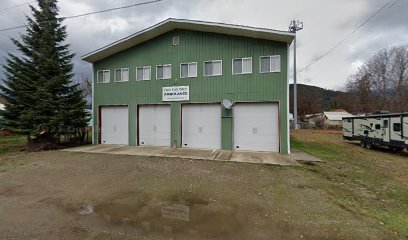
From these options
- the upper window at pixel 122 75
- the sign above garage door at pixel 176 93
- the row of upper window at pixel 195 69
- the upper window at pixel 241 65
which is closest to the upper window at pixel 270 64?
the row of upper window at pixel 195 69

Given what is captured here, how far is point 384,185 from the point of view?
6.74 meters

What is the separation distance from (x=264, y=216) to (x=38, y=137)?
15306 millimetres

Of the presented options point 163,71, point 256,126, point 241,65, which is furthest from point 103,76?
point 256,126

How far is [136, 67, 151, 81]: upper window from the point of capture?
14269 mm

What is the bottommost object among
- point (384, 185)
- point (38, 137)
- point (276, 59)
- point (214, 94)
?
point (384, 185)

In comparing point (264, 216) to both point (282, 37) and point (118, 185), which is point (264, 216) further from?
point (282, 37)

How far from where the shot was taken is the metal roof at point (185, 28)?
11195mm

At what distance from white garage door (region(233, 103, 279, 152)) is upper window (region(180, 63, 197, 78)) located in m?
3.64

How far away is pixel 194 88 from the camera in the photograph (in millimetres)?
13094

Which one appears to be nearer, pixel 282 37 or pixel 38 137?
pixel 282 37

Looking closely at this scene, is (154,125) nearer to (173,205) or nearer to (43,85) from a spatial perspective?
(43,85)

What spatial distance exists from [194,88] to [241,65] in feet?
10.9

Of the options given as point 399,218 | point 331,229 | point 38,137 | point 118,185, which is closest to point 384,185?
point 399,218

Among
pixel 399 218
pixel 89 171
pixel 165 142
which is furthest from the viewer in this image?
pixel 165 142
